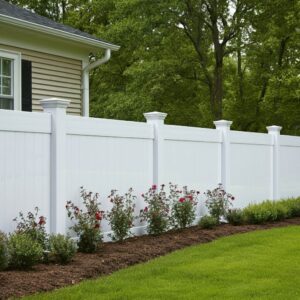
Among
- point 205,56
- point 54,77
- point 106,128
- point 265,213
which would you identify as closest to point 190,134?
point 265,213

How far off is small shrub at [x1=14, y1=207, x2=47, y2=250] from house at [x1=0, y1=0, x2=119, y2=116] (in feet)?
13.4

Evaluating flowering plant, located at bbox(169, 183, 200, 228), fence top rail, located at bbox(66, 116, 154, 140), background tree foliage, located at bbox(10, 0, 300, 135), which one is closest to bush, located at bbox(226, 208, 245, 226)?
flowering plant, located at bbox(169, 183, 200, 228)

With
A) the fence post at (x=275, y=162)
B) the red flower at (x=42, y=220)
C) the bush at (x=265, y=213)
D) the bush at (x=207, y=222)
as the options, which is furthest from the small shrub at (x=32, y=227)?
the fence post at (x=275, y=162)

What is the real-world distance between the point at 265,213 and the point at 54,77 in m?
4.77

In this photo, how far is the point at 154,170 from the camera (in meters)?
9.33

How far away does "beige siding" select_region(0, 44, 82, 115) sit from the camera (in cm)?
1105

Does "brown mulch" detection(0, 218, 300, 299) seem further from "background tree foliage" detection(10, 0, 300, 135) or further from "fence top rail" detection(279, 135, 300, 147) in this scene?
"background tree foliage" detection(10, 0, 300, 135)

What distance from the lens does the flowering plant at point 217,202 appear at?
10.4m

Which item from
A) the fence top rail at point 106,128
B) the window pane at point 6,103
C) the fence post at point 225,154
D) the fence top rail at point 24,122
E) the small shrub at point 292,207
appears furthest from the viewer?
the small shrub at point 292,207

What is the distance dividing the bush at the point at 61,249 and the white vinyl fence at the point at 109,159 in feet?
1.61

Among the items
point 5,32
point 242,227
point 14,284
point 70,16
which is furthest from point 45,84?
point 70,16

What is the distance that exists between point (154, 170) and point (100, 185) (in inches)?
56.9

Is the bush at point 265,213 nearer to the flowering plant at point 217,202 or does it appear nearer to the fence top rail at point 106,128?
the flowering plant at point 217,202

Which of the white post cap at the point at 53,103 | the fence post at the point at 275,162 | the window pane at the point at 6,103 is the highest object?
the window pane at the point at 6,103
